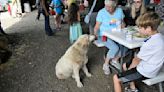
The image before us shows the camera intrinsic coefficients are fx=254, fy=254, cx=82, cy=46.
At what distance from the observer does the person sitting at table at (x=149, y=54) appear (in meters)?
2.82

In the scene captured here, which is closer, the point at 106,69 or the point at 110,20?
the point at 110,20

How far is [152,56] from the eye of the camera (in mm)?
2859

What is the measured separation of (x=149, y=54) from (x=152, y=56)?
0.13 ft

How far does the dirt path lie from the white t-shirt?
0.98 meters

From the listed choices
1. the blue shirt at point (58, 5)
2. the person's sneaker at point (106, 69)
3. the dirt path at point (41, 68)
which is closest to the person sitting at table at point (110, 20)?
the person's sneaker at point (106, 69)

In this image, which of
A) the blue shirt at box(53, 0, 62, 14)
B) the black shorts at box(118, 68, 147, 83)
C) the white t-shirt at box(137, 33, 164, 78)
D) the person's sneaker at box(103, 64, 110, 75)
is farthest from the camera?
the blue shirt at box(53, 0, 62, 14)

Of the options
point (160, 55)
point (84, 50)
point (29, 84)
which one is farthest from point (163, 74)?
point (29, 84)

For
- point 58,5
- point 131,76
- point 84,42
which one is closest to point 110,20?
point 84,42

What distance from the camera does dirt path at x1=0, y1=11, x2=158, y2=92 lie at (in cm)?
409

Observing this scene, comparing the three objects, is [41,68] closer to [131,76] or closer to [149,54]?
[131,76]

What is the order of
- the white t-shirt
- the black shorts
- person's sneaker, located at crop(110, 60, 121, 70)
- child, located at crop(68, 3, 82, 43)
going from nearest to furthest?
the white t-shirt, the black shorts, person's sneaker, located at crop(110, 60, 121, 70), child, located at crop(68, 3, 82, 43)

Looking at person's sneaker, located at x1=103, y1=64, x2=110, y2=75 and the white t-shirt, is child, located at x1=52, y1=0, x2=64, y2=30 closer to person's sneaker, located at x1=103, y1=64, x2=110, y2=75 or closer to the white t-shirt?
person's sneaker, located at x1=103, y1=64, x2=110, y2=75

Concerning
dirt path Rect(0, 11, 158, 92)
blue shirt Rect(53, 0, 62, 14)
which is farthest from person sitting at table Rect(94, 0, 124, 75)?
blue shirt Rect(53, 0, 62, 14)

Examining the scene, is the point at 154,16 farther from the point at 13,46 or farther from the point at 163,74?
the point at 13,46
